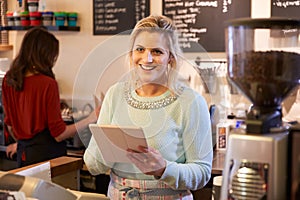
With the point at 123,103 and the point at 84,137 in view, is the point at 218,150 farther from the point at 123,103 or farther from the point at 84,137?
the point at 123,103

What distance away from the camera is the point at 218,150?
3.05 metres

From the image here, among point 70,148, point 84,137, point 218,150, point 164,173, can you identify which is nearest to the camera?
point 164,173

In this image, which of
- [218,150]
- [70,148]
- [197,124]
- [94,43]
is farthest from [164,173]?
[94,43]

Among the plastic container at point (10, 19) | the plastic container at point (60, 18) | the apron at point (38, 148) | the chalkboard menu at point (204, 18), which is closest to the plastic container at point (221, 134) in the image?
the chalkboard menu at point (204, 18)

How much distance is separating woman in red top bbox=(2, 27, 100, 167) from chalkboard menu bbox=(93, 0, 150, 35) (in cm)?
83

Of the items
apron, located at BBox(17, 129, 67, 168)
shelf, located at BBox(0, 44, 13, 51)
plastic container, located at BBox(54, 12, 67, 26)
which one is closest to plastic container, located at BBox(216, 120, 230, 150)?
apron, located at BBox(17, 129, 67, 168)

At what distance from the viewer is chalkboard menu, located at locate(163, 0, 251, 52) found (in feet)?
10.9

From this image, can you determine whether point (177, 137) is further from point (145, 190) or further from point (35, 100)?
point (35, 100)

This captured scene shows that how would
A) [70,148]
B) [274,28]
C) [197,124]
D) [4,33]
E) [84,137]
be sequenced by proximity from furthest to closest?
[4,33] → [70,148] → [84,137] → [197,124] → [274,28]

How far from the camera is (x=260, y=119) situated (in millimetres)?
1171

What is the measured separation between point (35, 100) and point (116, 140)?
4.98 feet

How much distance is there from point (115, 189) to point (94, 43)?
Result: 2.28 m

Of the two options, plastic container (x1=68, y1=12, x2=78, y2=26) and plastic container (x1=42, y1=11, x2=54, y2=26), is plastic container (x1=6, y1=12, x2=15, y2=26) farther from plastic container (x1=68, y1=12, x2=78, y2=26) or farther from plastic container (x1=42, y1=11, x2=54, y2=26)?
plastic container (x1=68, y1=12, x2=78, y2=26)

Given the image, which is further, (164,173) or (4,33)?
(4,33)
